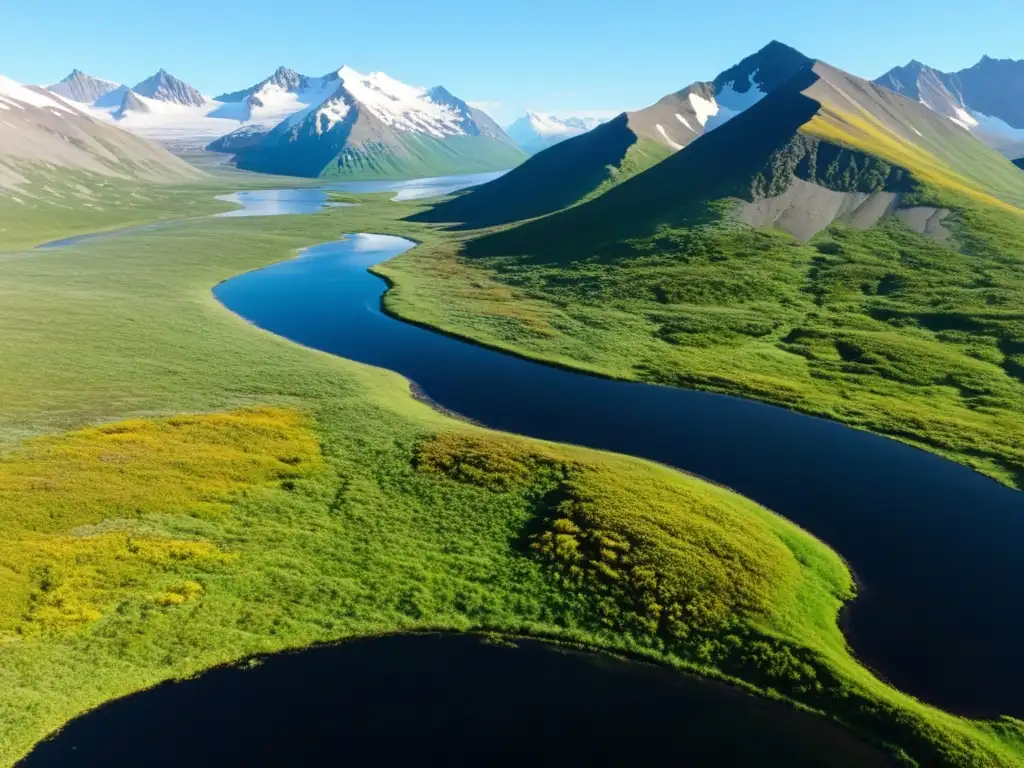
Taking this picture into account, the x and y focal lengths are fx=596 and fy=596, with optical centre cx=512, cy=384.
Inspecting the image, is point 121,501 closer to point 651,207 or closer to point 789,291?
point 789,291

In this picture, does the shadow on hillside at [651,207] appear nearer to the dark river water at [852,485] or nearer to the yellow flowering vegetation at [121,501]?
the dark river water at [852,485]

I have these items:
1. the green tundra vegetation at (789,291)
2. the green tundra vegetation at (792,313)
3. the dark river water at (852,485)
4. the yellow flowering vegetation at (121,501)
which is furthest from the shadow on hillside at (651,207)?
the yellow flowering vegetation at (121,501)

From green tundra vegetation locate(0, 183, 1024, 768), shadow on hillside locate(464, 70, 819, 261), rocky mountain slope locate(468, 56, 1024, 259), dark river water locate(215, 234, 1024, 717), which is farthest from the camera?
shadow on hillside locate(464, 70, 819, 261)

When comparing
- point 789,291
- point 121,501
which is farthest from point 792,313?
point 121,501

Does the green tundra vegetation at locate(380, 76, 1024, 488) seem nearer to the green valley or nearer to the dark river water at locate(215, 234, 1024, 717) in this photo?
the green valley

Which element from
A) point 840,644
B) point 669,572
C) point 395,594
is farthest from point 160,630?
point 840,644

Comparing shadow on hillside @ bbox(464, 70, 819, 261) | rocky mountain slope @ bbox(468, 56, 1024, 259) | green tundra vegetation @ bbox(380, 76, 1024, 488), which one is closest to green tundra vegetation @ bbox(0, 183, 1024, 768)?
green tundra vegetation @ bbox(380, 76, 1024, 488)
